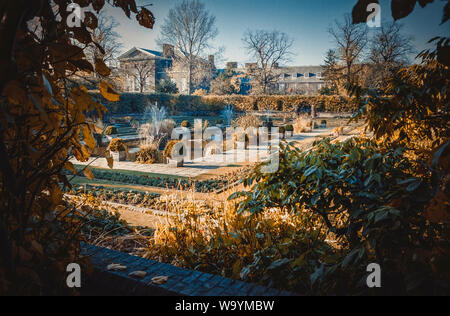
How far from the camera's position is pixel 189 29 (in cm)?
2695

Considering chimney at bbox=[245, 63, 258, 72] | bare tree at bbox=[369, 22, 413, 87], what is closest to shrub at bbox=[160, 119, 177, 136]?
bare tree at bbox=[369, 22, 413, 87]

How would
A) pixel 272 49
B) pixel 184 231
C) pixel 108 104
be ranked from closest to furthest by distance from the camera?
pixel 184 231, pixel 108 104, pixel 272 49

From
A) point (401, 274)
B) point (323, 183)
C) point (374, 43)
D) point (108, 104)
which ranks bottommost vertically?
point (401, 274)

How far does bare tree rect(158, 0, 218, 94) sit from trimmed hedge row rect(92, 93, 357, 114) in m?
4.50

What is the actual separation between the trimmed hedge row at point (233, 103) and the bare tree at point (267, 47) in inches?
193

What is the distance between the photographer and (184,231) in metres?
2.49

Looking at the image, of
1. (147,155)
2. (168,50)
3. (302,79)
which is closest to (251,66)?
(168,50)

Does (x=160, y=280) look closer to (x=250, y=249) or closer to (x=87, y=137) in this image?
(x=87, y=137)

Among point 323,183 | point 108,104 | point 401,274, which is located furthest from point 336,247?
point 108,104

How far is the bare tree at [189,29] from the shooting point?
26023mm

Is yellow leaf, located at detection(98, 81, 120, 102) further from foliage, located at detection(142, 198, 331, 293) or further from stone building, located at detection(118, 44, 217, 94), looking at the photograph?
stone building, located at detection(118, 44, 217, 94)

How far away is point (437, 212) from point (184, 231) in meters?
1.89

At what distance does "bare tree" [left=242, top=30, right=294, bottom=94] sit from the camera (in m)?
28.5

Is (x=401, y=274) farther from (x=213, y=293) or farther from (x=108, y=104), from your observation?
(x=108, y=104)
